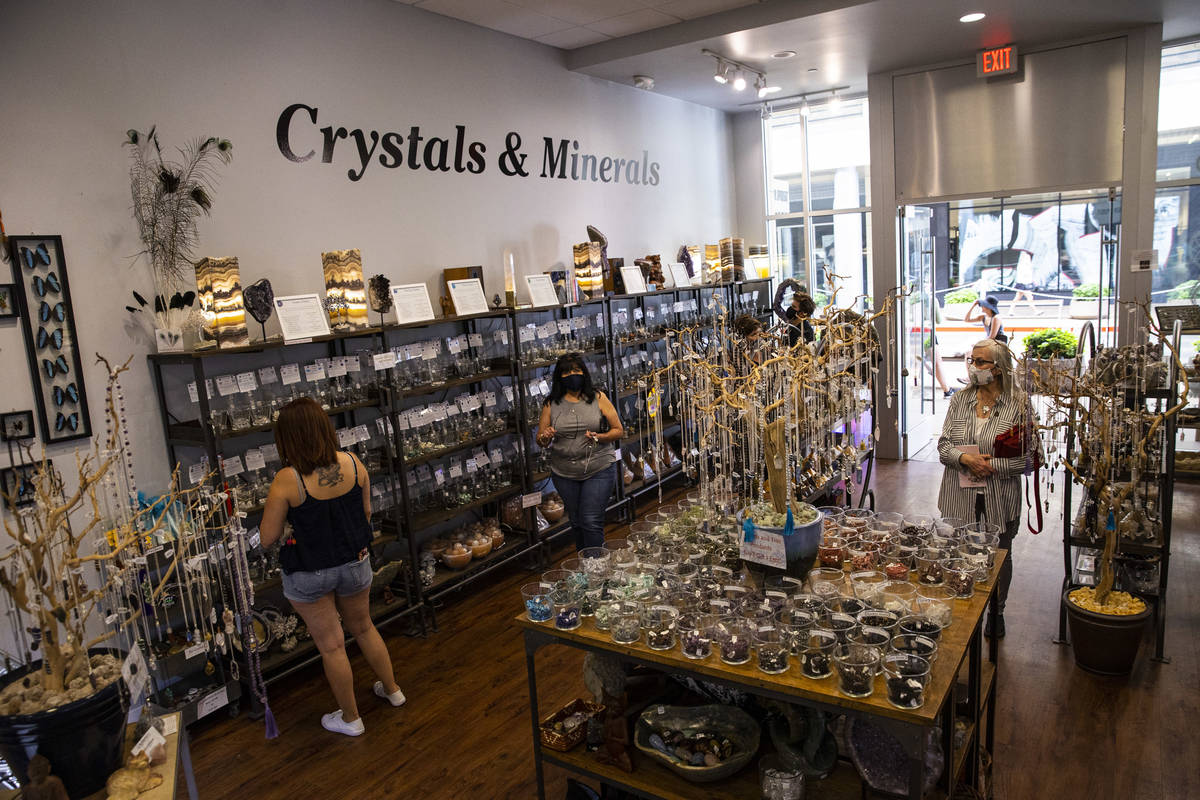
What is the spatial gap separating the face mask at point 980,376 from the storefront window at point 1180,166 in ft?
13.6

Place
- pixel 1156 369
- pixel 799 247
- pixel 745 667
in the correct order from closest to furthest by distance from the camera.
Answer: pixel 745 667 < pixel 1156 369 < pixel 799 247

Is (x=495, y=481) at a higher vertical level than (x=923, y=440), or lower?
higher

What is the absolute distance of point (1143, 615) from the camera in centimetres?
355

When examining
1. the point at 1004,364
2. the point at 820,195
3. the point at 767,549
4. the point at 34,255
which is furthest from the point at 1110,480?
the point at 820,195

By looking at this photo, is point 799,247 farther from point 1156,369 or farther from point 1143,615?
point 1143,615

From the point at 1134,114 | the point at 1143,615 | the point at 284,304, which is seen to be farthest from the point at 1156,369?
the point at 284,304

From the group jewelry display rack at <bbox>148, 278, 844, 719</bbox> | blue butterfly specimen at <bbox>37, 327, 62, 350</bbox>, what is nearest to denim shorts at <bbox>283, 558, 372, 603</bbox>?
jewelry display rack at <bbox>148, 278, 844, 719</bbox>

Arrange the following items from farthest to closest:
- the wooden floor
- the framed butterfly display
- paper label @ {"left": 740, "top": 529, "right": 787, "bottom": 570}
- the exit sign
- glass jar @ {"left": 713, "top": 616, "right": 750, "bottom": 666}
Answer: the exit sign, the framed butterfly display, the wooden floor, paper label @ {"left": 740, "top": 529, "right": 787, "bottom": 570}, glass jar @ {"left": 713, "top": 616, "right": 750, "bottom": 666}

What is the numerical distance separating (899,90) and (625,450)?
4109 millimetres

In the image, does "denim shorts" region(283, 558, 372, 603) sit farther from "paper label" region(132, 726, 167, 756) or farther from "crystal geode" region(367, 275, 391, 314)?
"crystal geode" region(367, 275, 391, 314)

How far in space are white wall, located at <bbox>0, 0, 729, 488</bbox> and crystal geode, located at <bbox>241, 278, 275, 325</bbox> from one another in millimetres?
288

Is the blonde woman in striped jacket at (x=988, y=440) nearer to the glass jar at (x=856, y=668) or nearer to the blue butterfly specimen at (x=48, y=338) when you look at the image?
the glass jar at (x=856, y=668)

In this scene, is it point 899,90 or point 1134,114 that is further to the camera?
point 899,90

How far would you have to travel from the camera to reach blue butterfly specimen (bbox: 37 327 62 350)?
11.2 feet
